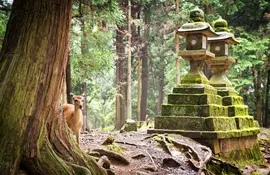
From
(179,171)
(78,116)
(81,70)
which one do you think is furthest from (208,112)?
(81,70)

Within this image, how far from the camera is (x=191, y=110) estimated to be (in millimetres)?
11305

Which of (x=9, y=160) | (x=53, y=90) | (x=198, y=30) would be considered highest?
(x=198, y=30)

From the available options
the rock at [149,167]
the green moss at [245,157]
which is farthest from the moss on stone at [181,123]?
the rock at [149,167]

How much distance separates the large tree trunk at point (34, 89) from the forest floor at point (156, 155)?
1.63 m

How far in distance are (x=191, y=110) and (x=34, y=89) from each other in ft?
22.6

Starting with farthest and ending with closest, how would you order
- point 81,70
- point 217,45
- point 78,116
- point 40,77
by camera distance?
point 81,70 < point 217,45 < point 78,116 < point 40,77

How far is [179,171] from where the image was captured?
8234 millimetres

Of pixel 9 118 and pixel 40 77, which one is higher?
pixel 40 77

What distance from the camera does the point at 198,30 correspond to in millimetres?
12000

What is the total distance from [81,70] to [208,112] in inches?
355

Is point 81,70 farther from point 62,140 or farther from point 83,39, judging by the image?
point 62,140

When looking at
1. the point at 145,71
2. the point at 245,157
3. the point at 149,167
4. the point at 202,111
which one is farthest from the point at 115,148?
the point at 145,71

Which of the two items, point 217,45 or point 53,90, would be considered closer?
point 53,90

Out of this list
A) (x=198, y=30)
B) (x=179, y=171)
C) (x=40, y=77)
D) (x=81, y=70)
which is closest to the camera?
(x=40, y=77)
